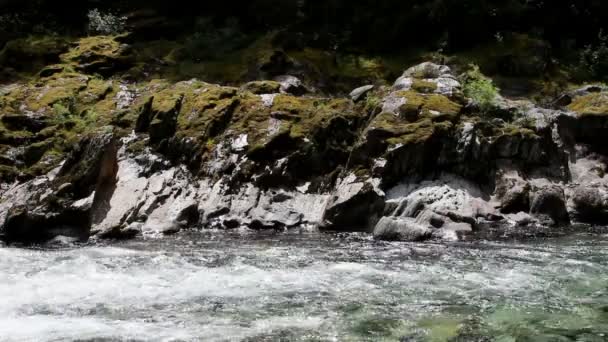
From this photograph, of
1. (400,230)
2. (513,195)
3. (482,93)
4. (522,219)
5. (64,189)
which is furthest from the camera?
(482,93)

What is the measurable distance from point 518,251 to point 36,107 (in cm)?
1683

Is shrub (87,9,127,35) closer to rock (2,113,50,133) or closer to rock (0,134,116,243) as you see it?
rock (2,113,50,133)

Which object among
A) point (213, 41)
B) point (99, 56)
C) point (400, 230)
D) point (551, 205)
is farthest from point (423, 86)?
point (99, 56)

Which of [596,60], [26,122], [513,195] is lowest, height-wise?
[513,195]

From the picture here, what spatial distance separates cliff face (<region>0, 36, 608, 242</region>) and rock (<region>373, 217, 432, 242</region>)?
38 mm

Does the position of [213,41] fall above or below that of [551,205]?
above

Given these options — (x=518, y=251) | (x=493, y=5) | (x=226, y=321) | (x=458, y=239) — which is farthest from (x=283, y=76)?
(x=226, y=321)

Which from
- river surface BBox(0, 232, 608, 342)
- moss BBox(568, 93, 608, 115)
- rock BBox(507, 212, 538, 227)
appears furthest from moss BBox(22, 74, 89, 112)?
moss BBox(568, 93, 608, 115)

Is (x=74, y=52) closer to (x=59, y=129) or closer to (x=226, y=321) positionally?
(x=59, y=129)

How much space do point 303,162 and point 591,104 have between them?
10.1 metres

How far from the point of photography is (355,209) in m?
16.5

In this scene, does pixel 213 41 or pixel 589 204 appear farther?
pixel 213 41

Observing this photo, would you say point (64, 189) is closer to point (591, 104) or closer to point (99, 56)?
point (99, 56)

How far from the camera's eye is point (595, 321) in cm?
836
